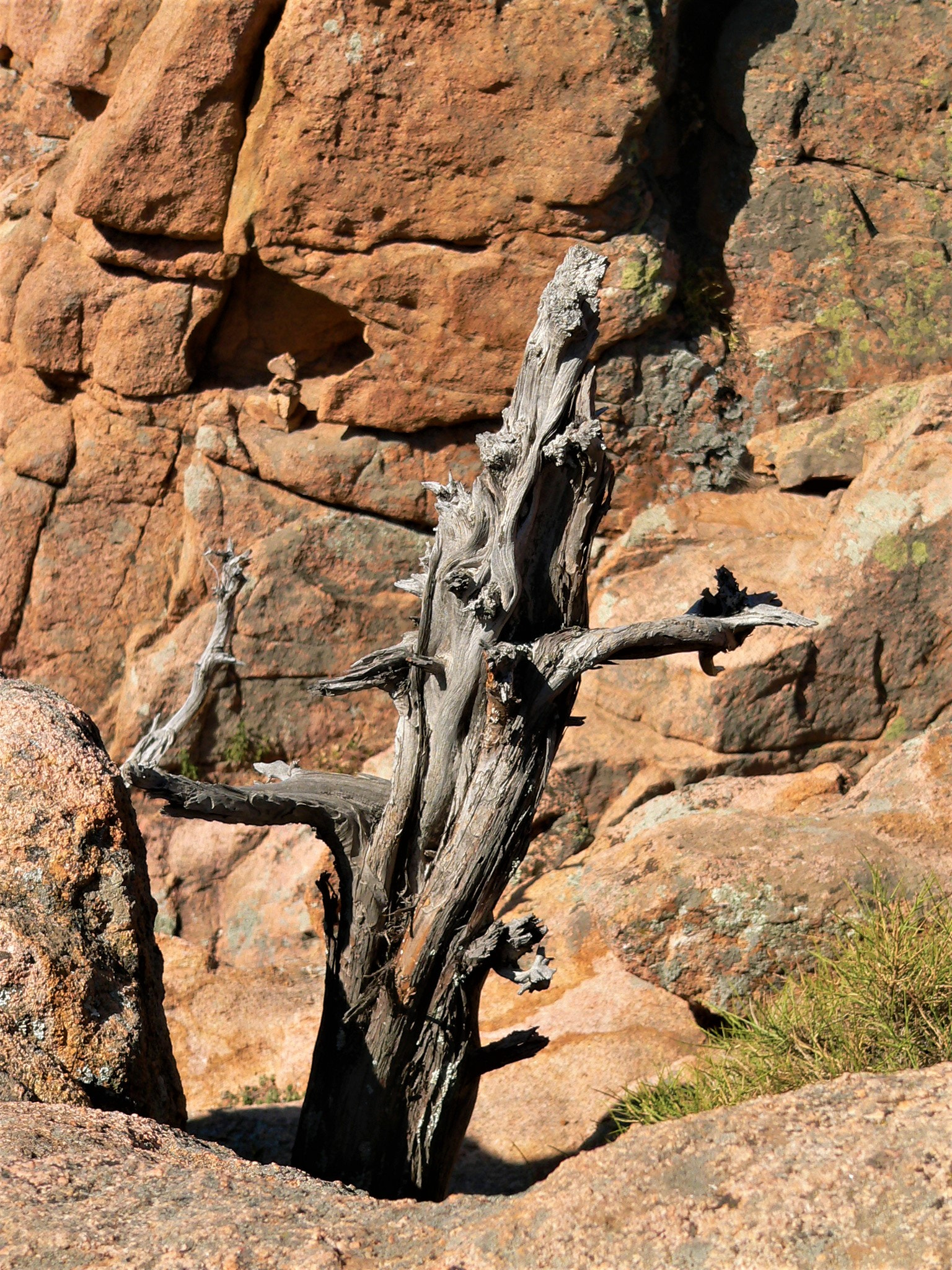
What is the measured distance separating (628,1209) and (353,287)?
748cm

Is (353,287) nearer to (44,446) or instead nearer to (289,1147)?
(44,446)

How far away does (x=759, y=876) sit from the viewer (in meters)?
6.85

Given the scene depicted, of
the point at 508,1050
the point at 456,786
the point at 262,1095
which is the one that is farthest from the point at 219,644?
the point at 262,1095

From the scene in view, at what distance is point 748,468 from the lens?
9359mm

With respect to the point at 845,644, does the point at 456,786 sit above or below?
below

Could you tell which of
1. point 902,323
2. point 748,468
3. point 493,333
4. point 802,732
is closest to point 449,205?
point 493,333

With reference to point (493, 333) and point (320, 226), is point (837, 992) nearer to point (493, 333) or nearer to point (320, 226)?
point (493, 333)

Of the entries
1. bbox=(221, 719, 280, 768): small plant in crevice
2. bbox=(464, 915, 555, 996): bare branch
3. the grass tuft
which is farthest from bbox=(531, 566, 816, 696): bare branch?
bbox=(221, 719, 280, 768): small plant in crevice

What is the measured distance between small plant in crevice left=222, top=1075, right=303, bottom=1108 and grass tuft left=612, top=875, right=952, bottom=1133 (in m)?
2.34

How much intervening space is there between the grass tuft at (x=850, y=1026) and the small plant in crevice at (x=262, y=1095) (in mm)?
→ 2336

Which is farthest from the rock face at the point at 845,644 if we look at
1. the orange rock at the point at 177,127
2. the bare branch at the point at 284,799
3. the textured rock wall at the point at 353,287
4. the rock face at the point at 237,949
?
the orange rock at the point at 177,127

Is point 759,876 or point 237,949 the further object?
point 237,949

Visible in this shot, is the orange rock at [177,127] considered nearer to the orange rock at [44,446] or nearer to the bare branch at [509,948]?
the orange rock at [44,446]

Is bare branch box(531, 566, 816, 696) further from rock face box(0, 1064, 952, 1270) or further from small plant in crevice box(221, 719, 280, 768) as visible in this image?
small plant in crevice box(221, 719, 280, 768)
